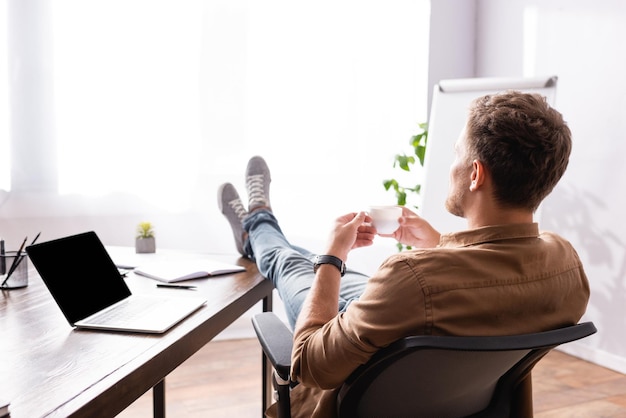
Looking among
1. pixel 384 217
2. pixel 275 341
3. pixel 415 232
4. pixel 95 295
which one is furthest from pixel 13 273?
pixel 415 232

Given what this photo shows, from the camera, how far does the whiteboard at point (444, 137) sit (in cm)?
319

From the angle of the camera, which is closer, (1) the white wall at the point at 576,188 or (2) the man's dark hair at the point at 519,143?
(2) the man's dark hair at the point at 519,143

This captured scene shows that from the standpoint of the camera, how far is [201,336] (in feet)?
4.44

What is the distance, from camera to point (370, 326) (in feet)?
3.47

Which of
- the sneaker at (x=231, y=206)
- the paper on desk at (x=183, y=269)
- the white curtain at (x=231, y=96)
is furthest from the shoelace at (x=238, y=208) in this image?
the white curtain at (x=231, y=96)

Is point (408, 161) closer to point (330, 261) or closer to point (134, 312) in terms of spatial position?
point (330, 261)

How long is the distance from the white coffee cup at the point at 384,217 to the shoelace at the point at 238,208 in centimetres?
102

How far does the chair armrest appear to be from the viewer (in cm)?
120

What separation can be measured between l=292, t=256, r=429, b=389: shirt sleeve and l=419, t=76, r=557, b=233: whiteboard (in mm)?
2088

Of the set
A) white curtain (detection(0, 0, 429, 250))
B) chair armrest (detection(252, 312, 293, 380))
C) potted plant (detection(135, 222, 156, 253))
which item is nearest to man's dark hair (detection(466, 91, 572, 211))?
chair armrest (detection(252, 312, 293, 380))

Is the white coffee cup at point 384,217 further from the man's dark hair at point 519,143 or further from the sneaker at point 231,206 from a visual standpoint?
the sneaker at point 231,206

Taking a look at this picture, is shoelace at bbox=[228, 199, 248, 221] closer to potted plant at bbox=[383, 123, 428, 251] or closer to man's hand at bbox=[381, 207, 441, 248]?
man's hand at bbox=[381, 207, 441, 248]

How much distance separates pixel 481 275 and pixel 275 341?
44 cm

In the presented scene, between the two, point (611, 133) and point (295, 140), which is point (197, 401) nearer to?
point (295, 140)
